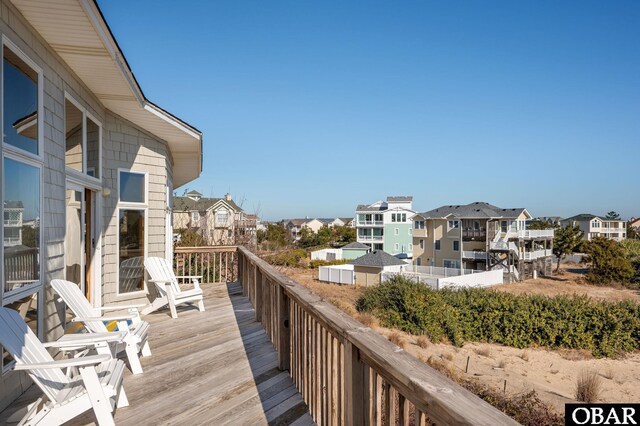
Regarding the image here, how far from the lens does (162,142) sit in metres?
6.76

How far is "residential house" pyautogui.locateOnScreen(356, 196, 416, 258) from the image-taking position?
128 ft

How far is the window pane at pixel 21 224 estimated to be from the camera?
9.04ft

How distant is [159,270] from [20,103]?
11.2ft

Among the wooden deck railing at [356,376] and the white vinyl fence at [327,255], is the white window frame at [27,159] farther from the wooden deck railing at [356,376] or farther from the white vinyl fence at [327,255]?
the white vinyl fence at [327,255]

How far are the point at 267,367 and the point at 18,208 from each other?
7.97 feet

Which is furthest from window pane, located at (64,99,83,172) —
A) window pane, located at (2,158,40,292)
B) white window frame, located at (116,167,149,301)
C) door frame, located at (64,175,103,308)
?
white window frame, located at (116,167,149,301)

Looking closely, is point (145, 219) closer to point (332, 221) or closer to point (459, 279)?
point (459, 279)

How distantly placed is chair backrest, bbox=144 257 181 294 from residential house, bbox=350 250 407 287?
18.9 metres

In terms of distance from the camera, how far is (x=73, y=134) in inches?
175

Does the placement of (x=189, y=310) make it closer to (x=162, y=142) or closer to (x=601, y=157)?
(x=162, y=142)

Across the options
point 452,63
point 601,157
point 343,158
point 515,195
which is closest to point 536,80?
point 452,63

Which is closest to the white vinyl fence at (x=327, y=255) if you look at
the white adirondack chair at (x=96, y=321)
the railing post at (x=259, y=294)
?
the railing post at (x=259, y=294)

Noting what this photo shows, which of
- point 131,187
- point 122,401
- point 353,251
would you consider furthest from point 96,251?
point 353,251

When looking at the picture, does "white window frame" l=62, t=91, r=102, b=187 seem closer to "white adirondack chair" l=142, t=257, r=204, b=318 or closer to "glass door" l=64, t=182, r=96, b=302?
"glass door" l=64, t=182, r=96, b=302
